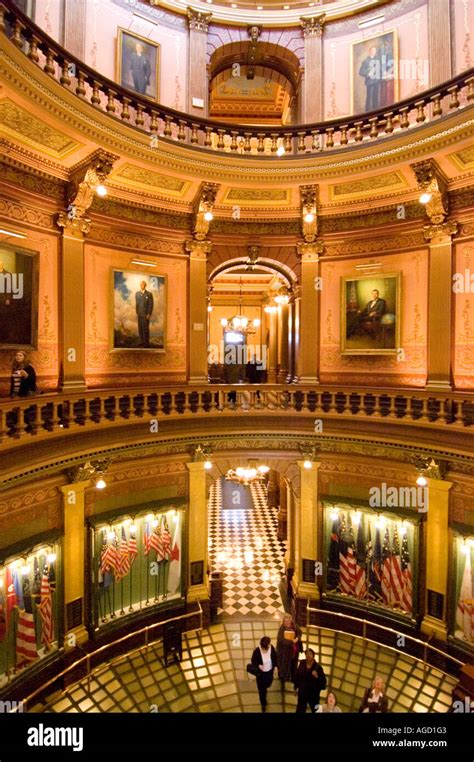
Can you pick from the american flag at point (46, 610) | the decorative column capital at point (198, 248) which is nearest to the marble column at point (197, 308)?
the decorative column capital at point (198, 248)

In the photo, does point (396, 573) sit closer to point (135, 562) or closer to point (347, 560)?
point (347, 560)

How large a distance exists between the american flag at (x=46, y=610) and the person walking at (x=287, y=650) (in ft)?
14.1

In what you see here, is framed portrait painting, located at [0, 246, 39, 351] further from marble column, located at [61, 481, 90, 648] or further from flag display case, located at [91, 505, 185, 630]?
flag display case, located at [91, 505, 185, 630]

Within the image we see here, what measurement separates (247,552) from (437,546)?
6.29 metres

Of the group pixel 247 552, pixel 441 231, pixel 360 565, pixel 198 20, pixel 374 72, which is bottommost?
pixel 247 552

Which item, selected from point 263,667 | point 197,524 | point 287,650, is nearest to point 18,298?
point 197,524

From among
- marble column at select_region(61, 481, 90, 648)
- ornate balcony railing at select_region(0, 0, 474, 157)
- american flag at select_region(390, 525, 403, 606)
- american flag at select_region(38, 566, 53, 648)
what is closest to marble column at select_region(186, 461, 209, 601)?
marble column at select_region(61, 481, 90, 648)

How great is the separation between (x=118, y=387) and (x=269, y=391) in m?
3.48

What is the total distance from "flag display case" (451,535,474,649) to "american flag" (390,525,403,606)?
1.08m

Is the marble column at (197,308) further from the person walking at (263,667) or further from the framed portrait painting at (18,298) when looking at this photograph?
the person walking at (263,667)

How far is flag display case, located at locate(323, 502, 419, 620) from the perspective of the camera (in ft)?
30.3

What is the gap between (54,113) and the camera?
21.0 ft

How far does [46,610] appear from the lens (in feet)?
25.8
